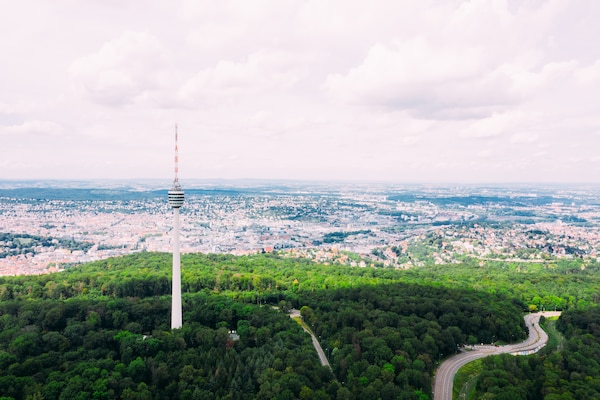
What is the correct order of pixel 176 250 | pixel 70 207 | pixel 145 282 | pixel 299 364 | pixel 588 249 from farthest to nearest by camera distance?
pixel 70 207 < pixel 588 249 < pixel 145 282 < pixel 176 250 < pixel 299 364

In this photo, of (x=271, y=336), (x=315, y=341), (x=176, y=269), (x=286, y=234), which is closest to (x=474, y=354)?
(x=315, y=341)

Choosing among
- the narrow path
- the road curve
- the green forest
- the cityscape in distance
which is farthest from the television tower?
the cityscape in distance

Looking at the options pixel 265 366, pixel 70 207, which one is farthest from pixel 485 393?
pixel 70 207

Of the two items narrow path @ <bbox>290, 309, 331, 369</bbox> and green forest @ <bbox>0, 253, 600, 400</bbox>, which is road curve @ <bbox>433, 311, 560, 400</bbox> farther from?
narrow path @ <bbox>290, 309, 331, 369</bbox>

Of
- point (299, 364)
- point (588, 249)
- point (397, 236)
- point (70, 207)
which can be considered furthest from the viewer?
point (70, 207)

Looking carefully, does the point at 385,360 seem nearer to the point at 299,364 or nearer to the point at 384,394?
the point at 384,394

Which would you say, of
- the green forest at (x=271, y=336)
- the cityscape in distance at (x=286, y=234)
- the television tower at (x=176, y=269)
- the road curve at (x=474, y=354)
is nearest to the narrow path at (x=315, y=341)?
the green forest at (x=271, y=336)
